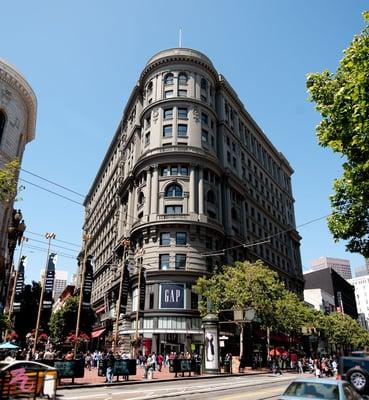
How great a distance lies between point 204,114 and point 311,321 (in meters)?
37.7

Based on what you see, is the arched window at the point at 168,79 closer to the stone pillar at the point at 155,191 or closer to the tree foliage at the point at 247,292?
the stone pillar at the point at 155,191

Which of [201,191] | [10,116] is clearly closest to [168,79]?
[201,191]

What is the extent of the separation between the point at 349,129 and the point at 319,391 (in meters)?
10.2

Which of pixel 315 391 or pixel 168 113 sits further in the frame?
pixel 168 113

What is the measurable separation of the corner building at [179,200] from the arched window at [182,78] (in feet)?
0.45

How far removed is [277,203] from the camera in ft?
269

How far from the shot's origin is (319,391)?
8906mm

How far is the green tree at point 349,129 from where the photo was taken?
43.9 ft

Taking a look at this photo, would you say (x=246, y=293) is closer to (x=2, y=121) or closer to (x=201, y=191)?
(x=201, y=191)

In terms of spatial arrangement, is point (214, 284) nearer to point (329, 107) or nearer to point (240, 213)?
point (240, 213)

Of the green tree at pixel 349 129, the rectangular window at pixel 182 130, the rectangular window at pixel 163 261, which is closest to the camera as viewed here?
the green tree at pixel 349 129

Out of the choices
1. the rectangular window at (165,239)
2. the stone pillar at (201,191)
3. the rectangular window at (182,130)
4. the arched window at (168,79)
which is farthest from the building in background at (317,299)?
the arched window at (168,79)

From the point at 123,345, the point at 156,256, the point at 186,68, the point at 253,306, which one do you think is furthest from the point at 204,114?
the point at 123,345

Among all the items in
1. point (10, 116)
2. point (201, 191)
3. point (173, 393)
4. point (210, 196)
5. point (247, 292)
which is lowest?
point (173, 393)
